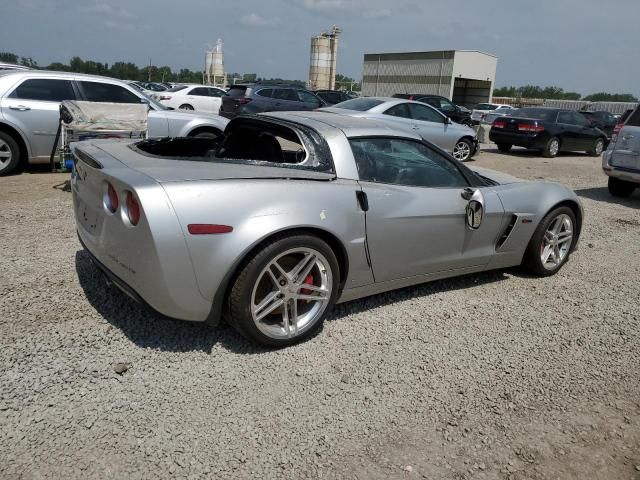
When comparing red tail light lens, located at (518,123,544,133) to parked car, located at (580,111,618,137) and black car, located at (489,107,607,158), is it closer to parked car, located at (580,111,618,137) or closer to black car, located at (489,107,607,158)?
black car, located at (489,107,607,158)

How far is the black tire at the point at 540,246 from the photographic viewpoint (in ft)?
15.4

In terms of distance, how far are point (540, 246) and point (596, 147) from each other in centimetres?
1485

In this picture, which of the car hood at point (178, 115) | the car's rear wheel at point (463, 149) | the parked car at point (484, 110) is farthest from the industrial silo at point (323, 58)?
the car hood at point (178, 115)

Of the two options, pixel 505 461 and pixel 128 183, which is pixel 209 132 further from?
pixel 505 461

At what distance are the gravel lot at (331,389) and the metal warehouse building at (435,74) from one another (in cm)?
5358

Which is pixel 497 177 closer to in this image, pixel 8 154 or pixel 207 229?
pixel 207 229

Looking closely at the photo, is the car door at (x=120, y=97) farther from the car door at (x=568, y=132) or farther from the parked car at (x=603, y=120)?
the parked car at (x=603, y=120)

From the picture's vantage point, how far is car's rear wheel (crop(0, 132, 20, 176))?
26.1 feet

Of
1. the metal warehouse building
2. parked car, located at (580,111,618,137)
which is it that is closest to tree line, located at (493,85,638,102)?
the metal warehouse building

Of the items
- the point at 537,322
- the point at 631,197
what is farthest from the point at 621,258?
the point at 631,197

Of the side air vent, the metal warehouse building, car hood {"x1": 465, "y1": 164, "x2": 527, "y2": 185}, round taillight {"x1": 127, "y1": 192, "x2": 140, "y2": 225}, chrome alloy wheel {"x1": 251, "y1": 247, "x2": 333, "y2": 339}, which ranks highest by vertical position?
the metal warehouse building

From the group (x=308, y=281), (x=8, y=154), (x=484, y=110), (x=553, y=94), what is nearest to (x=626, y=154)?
(x=308, y=281)

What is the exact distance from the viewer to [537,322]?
4.01 m

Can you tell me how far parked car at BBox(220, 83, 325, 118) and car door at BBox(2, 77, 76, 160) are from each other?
374 inches
